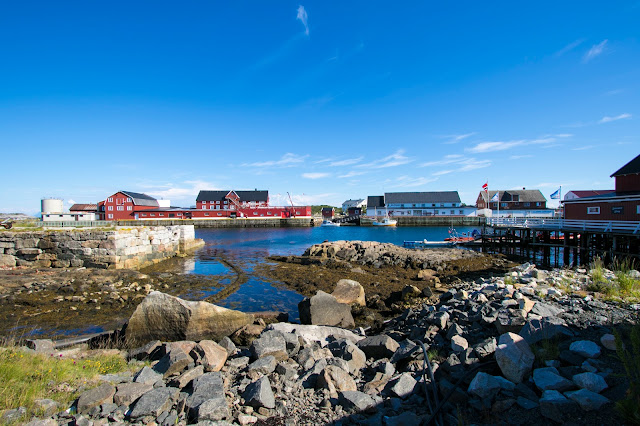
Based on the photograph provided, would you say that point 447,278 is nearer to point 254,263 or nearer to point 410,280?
point 410,280

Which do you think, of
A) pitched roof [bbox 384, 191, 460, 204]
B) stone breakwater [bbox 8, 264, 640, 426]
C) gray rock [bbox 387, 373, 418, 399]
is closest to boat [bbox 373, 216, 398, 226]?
pitched roof [bbox 384, 191, 460, 204]

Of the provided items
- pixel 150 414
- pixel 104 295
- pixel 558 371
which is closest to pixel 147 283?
pixel 104 295

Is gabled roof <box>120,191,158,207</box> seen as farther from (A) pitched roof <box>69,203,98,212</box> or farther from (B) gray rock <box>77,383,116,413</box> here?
(B) gray rock <box>77,383,116,413</box>

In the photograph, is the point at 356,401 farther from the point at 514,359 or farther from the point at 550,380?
the point at 550,380

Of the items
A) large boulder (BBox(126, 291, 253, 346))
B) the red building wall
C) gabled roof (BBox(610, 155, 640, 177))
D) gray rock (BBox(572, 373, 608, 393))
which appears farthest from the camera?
gabled roof (BBox(610, 155, 640, 177))

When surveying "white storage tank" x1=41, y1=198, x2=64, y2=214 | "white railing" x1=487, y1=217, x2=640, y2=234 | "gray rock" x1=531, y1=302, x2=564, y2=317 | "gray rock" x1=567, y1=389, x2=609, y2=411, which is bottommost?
"gray rock" x1=567, y1=389, x2=609, y2=411

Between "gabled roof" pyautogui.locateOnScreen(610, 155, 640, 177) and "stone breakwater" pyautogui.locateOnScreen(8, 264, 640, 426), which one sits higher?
"gabled roof" pyautogui.locateOnScreen(610, 155, 640, 177)

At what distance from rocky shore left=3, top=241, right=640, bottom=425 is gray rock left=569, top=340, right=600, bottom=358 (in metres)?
0.03

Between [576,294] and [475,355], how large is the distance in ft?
18.1

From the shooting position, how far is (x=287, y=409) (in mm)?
5219

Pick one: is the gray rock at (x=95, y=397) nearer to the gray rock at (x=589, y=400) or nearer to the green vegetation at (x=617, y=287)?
the gray rock at (x=589, y=400)

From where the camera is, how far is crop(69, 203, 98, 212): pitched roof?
92562 mm

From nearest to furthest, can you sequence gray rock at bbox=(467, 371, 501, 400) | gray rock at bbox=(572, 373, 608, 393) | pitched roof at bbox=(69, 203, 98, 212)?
1. gray rock at bbox=(572, 373, 608, 393)
2. gray rock at bbox=(467, 371, 501, 400)
3. pitched roof at bbox=(69, 203, 98, 212)

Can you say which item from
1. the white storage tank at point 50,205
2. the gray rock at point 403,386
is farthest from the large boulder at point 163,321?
the white storage tank at point 50,205
